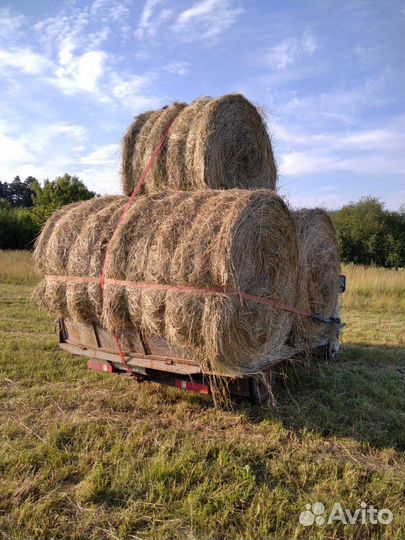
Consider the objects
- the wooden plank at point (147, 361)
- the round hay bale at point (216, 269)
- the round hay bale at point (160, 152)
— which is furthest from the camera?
the round hay bale at point (160, 152)

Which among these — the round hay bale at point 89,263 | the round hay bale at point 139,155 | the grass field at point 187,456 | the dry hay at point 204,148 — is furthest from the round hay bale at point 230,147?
the grass field at point 187,456

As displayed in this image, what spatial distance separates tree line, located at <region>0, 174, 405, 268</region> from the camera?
27.4m

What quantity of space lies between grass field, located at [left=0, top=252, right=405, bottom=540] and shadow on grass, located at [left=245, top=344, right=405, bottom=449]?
21 millimetres

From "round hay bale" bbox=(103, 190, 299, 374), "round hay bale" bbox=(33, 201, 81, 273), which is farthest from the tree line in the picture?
"round hay bale" bbox=(103, 190, 299, 374)

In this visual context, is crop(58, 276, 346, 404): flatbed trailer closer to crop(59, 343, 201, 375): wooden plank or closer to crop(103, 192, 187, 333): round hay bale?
crop(59, 343, 201, 375): wooden plank

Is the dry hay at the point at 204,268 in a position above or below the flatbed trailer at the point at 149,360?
above

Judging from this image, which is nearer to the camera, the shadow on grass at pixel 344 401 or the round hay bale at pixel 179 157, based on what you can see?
the shadow on grass at pixel 344 401

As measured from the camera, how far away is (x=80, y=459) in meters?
3.76

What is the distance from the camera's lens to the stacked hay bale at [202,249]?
4059 mm

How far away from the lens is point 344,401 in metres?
5.25

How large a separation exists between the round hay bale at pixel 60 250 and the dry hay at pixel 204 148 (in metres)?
0.99

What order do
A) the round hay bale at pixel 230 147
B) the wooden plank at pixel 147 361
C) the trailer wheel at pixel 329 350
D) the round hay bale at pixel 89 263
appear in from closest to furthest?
the wooden plank at pixel 147 361, the round hay bale at pixel 89 263, the round hay bale at pixel 230 147, the trailer wheel at pixel 329 350

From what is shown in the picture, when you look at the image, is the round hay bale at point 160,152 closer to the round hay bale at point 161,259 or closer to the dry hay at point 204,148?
the dry hay at point 204,148

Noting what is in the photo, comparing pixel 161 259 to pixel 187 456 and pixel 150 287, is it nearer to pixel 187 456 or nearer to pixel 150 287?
pixel 150 287
